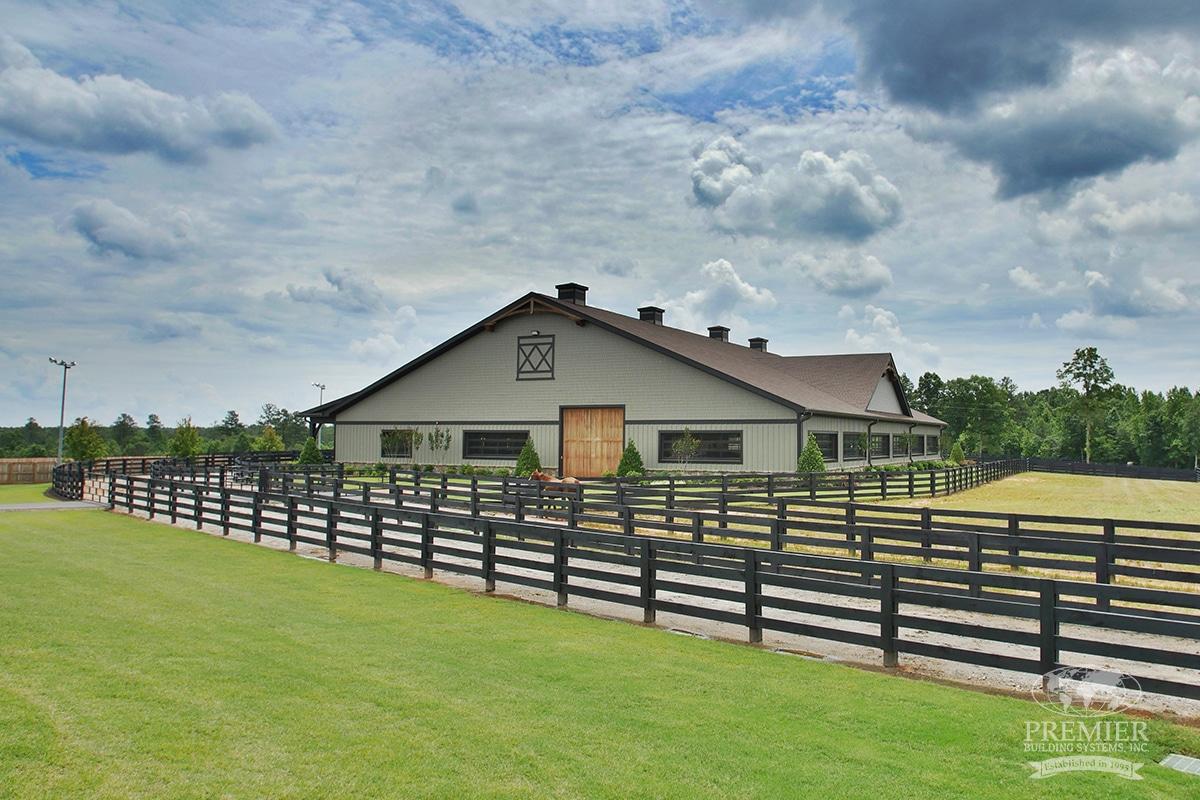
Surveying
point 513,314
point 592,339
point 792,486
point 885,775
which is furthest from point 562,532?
point 513,314

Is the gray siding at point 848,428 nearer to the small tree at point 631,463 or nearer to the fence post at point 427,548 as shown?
the small tree at point 631,463

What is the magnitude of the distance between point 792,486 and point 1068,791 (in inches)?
801

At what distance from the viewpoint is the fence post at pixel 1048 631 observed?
6984mm

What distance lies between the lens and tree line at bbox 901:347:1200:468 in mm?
73625

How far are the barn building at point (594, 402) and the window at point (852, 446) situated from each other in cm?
9

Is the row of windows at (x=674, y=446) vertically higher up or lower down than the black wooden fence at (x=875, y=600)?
higher up

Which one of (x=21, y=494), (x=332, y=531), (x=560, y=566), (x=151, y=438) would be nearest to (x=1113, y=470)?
(x=332, y=531)

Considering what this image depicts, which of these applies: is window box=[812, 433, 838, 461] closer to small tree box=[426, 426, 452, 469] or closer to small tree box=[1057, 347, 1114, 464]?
small tree box=[426, 426, 452, 469]

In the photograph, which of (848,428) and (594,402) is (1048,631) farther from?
(848,428)

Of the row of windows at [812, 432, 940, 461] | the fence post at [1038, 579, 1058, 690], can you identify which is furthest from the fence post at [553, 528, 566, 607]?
the row of windows at [812, 432, 940, 461]

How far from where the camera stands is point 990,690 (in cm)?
722

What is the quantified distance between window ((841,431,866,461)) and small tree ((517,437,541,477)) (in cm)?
1328

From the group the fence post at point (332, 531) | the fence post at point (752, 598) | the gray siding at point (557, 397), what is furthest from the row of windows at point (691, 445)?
the fence post at point (752, 598)

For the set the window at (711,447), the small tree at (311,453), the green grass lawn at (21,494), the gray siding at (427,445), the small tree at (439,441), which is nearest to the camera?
the green grass lawn at (21,494)
